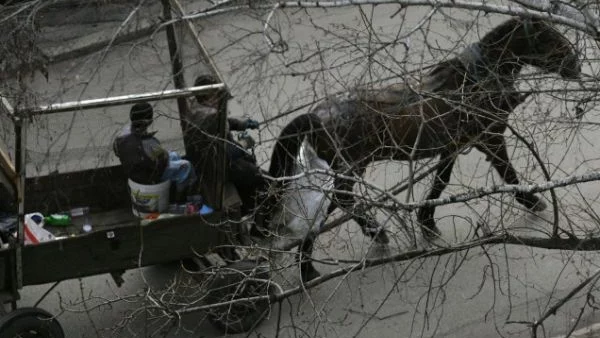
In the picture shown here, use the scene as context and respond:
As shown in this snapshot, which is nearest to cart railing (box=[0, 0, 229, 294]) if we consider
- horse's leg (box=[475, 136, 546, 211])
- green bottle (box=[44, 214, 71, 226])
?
green bottle (box=[44, 214, 71, 226])

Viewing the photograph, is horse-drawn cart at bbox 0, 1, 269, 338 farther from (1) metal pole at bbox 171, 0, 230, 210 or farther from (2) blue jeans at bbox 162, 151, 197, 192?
(2) blue jeans at bbox 162, 151, 197, 192

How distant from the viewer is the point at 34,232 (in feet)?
24.0

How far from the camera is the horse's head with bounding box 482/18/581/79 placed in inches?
255

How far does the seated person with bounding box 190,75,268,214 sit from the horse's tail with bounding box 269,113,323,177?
0.24 metres

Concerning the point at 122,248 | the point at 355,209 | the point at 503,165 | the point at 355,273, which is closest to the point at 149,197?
the point at 122,248

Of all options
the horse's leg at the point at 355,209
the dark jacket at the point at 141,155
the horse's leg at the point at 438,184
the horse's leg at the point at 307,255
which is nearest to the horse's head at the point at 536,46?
the horse's leg at the point at 438,184

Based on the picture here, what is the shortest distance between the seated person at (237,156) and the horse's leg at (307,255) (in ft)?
2.10

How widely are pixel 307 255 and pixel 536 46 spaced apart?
2805mm

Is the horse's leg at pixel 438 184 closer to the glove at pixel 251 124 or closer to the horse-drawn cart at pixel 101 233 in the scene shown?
the horse-drawn cart at pixel 101 233

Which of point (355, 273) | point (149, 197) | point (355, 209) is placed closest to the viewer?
point (355, 209)

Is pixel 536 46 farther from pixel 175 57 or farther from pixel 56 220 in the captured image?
pixel 56 220

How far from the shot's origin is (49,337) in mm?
7094

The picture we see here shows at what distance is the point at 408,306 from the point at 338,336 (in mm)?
816

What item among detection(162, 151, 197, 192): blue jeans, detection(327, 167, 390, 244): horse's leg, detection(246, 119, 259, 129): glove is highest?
detection(246, 119, 259, 129): glove
